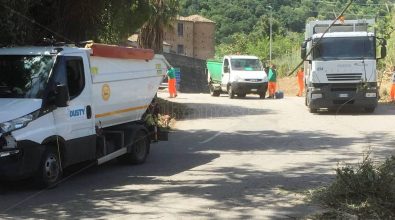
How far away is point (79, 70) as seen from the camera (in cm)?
905

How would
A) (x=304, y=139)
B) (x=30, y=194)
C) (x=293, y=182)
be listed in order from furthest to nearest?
1. (x=304, y=139)
2. (x=293, y=182)
3. (x=30, y=194)

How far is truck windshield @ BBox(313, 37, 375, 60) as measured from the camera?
19719 mm

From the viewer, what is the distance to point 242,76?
29.4m

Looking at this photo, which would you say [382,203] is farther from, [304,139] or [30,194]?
[304,139]

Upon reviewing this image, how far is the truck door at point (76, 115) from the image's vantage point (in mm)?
8688

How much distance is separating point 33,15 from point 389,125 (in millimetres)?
10250

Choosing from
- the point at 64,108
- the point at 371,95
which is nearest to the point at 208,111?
the point at 371,95

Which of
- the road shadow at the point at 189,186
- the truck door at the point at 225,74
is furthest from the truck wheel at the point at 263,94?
the road shadow at the point at 189,186

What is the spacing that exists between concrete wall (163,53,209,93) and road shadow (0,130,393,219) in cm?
4418

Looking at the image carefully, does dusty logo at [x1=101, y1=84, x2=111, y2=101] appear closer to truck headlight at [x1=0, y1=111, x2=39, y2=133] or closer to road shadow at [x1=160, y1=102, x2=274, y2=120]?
truck headlight at [x1=0, y1=111, x2=39, y2=133]

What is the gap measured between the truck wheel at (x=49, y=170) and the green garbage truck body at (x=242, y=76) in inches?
838

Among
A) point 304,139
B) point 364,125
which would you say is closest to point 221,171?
point 304,139

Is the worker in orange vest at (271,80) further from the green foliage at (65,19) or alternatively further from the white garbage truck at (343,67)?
the green foliage at (65,19)

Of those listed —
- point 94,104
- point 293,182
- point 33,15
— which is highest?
point 33,15
